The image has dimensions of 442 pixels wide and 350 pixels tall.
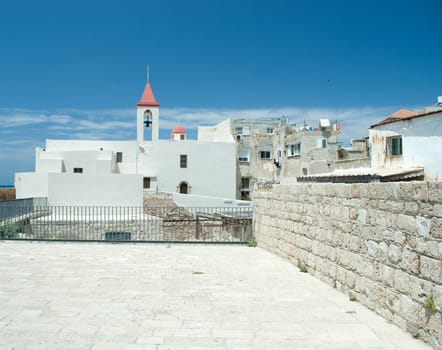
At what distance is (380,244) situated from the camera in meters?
5.79

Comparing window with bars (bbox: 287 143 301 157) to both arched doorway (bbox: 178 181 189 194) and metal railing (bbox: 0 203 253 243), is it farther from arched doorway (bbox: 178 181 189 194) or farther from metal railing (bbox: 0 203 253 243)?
metal railing (bbox: 0 203 253 243)

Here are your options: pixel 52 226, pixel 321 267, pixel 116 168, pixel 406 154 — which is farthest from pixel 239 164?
pixel 321 267

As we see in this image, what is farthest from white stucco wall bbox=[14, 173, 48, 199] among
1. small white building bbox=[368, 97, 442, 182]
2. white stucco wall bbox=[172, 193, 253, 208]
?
small white building bbox=[368, 97, 442, 182]

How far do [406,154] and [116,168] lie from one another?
25871 millimetres

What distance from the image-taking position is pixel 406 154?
65.6ft

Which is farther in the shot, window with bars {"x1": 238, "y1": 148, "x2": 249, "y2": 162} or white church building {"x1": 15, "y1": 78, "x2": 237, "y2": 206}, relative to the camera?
window with bars {"x1": 238, "y1": 148, "x2": 249, "y2": 162}

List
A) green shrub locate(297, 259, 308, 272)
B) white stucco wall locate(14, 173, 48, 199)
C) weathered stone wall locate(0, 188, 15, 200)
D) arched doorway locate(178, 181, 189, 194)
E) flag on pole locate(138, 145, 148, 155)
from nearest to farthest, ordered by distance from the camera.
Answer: green shrub locate(297, 259, 308, 272) → white stucco wall locate(14, 173, 48, 199) → weathered stone wall locate(0, 188, 15, 200) → flag on pole locate(138, 145, 148, 155) → arched doorway locate(178, 181, 189, 194)

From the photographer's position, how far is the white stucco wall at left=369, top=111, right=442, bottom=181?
60.3ft

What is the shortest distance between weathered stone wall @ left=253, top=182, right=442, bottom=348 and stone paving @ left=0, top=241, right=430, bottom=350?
A: 9.9 inches

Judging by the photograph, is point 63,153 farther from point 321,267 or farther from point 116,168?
point 321,267

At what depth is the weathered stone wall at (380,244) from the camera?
4660mm

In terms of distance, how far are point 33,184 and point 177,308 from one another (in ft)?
86.7

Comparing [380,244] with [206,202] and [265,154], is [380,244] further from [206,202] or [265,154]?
[265,154]

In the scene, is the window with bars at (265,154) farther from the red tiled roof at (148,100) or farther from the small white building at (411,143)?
the small white building at (411,143)
